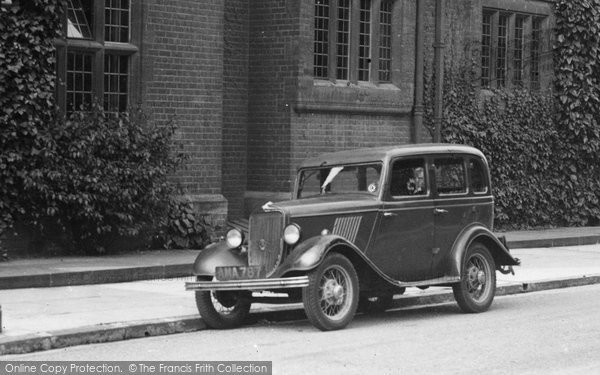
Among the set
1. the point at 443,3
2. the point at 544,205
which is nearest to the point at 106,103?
the point at 443,3

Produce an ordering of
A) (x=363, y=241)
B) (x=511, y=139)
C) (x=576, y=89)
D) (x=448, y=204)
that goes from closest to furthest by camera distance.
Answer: (x=363, y=241) → (x=448, y=204) → (x=511, y=139) → (x=576, y=89)

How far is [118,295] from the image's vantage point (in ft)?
44.6

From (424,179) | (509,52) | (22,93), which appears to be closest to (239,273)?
(424,179)

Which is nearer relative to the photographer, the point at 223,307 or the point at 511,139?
the point at 223,307

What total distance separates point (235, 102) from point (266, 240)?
8.97m

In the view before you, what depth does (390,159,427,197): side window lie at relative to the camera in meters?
12.5

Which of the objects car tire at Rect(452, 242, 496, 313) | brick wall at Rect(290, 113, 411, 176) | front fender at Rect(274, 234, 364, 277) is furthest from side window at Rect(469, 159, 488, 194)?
brick wall at Rect(290, 113, 411, 176)

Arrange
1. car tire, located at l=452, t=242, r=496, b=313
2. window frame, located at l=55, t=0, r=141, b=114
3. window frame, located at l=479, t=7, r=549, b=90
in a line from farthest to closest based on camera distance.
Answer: window frame, located at l=479, t=7, r=549, b=90, window frame, located at l=55, t=0, r=141, b=114, car tire, located at l=452, t=242, r=496, b=313

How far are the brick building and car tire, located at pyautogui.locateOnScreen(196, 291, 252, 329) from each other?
20.0 feet

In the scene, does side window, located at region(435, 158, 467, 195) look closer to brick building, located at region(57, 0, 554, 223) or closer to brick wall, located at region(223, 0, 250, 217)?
brick building, located at region(57, 0, 554, 223)

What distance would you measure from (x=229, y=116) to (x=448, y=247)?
821cm

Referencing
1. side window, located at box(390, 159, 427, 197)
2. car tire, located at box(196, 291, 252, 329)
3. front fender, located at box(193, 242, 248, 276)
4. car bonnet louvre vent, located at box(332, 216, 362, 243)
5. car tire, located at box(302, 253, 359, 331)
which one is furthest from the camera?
side window, located at box(390, 159, 427, 197)

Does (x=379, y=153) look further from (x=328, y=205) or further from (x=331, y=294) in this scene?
(x=331, y=294)

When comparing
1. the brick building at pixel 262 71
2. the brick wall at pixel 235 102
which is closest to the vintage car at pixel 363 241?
the brick building at pixel 262 71
